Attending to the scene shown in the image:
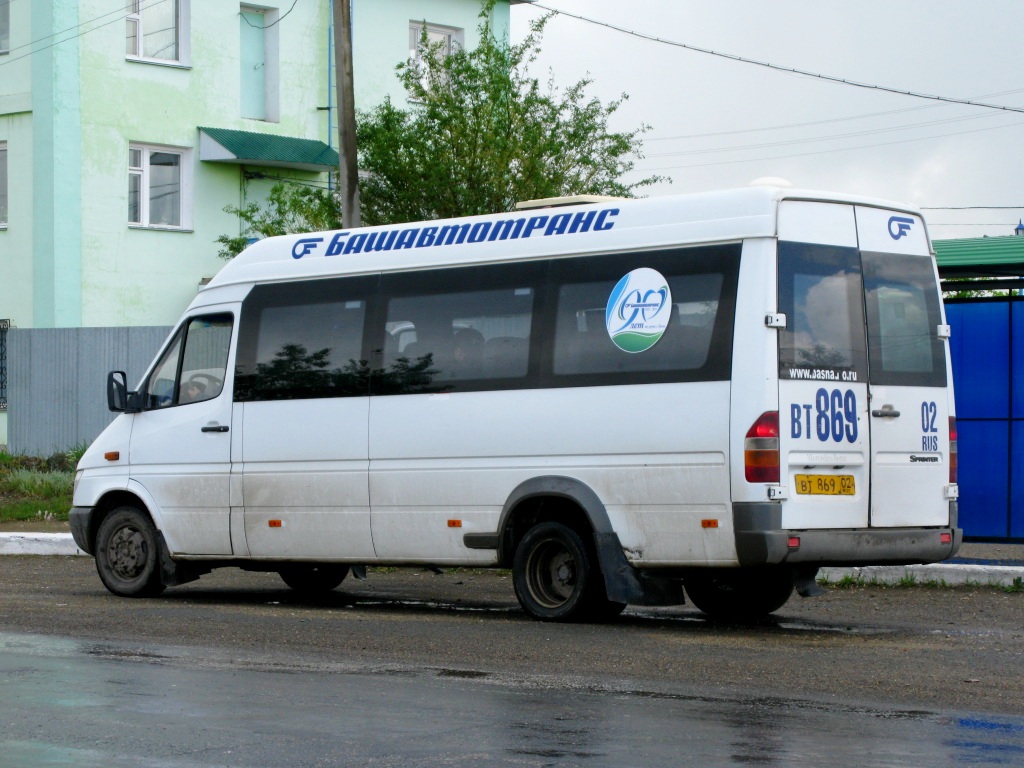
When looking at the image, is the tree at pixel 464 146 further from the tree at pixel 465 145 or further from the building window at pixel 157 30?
the building window at pixel 157 30

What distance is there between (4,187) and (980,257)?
2231 centimetres

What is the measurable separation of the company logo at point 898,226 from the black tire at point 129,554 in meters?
6.39

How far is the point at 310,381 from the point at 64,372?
54.9 feet

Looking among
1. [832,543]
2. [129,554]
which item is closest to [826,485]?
[832,543]

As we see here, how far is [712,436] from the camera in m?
10.6

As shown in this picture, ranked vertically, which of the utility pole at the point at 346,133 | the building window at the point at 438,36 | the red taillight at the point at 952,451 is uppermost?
the building window at the point at 438,36

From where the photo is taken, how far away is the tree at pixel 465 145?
25.8m

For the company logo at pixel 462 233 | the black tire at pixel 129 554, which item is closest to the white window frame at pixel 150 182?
the black tire at pixel 129 554

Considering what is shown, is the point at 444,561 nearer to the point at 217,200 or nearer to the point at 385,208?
the point at 385,208

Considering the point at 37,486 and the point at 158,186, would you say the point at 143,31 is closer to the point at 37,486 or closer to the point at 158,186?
the point at 158,186

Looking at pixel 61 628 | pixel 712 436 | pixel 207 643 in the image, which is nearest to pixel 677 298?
pixel 712 436

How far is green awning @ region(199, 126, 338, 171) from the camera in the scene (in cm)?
3297

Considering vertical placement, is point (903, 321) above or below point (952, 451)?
above

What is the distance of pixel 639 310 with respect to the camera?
36.5 feet
